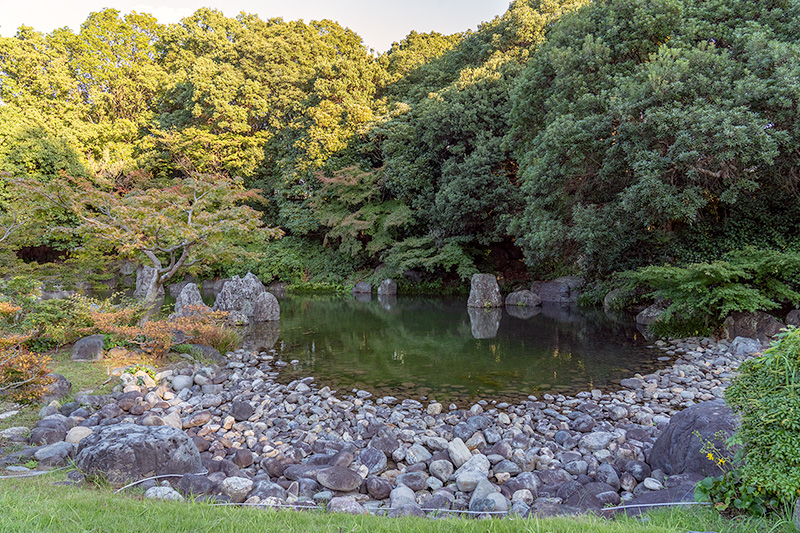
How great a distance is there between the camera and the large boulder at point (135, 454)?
3.52 metres

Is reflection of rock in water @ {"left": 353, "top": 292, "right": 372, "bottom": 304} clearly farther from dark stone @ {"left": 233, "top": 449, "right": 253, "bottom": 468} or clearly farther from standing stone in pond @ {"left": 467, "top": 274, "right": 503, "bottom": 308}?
dark stone @ {"left": 233, "top": 449, "right": 253, "bottom": 468}

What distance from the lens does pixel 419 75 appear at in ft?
87.5

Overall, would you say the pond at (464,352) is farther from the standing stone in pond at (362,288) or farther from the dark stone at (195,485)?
the standing stone in pond at (362,288)

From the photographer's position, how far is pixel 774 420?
97.8 inches

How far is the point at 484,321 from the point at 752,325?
6.55 metres

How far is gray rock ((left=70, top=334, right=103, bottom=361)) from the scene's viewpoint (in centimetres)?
723

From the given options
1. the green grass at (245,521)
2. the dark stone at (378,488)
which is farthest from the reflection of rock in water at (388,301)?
the green grass at (245,521)

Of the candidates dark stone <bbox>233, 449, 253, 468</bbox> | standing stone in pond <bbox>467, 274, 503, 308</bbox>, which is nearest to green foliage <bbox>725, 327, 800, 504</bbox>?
dark stone <bbox>233, 449, 253, 468</bbox>

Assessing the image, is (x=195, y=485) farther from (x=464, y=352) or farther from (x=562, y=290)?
(x=562, y=290)

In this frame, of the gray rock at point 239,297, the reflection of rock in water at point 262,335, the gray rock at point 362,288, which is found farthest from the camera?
the gray rock at point 362,288

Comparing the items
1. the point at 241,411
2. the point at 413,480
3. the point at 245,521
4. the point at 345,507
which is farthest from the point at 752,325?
the point at 245,521

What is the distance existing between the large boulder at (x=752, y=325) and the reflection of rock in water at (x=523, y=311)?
5.76m

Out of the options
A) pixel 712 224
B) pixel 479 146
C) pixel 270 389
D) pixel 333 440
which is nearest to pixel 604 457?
pixel 333 440

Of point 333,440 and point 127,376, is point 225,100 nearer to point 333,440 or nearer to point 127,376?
point 127,376
